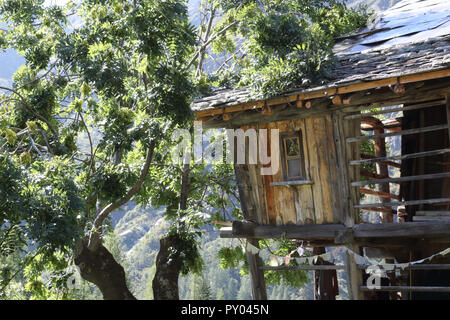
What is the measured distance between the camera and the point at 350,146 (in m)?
8.80

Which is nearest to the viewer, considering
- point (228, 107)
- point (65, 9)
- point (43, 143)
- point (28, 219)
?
point (28, 219)

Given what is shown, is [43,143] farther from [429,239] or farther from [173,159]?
[429,239]

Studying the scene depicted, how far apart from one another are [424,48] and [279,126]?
8.63ft

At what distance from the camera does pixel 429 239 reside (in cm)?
955

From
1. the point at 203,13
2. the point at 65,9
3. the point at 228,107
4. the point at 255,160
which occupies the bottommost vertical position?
Answer: the point at 255,160

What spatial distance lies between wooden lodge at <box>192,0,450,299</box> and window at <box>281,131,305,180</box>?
17 mm

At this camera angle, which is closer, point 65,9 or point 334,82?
point 334,82

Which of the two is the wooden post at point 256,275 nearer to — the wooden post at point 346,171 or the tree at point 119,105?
the wooden post at point 346,171

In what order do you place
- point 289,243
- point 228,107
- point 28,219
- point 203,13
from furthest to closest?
point 203,13 → point 289,243 → point 228,107 → point 28,219

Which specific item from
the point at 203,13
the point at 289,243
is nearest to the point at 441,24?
the point at 289,243

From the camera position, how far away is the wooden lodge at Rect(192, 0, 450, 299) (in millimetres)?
8070

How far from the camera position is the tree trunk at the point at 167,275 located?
39.4ft

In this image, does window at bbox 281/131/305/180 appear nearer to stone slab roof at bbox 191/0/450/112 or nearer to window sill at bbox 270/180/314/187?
window sill at bbox 270/180/314/187

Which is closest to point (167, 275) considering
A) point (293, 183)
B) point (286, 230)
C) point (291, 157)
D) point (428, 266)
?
point (286, 230)
